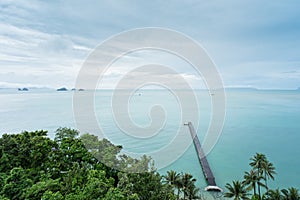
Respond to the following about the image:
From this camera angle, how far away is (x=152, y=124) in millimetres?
32031

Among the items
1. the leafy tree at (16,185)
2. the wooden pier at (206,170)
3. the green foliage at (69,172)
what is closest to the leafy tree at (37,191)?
the green foliage at (69,172)

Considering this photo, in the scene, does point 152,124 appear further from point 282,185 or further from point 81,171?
point 81,171

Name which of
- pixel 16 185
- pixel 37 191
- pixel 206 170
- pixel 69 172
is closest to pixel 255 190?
pixel 206 170

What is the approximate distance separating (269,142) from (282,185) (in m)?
14.1

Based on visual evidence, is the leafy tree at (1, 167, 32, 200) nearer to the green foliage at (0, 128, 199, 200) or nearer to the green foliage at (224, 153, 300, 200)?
the green foliage at (0, 128, 199, 200)

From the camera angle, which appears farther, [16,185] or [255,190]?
[255,190]

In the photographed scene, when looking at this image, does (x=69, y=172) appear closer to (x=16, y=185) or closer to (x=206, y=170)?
(x=16, y=185)

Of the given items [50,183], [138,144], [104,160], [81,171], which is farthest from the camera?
[138,144]

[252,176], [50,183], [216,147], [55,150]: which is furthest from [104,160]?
[216,147]

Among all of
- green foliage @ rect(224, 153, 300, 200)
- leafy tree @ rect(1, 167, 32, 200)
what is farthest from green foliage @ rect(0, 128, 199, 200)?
green foliage @ rect(224, 153, 300, 200)

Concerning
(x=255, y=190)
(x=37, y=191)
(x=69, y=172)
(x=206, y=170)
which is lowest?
(x=37, y=191)

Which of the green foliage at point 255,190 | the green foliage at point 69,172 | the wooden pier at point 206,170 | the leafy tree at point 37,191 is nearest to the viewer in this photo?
the leafy tree at point 37,191

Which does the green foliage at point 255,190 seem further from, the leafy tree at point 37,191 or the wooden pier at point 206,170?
the leafy tree at point 37,191

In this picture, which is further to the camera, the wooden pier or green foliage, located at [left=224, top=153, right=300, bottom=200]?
the wooden pier
